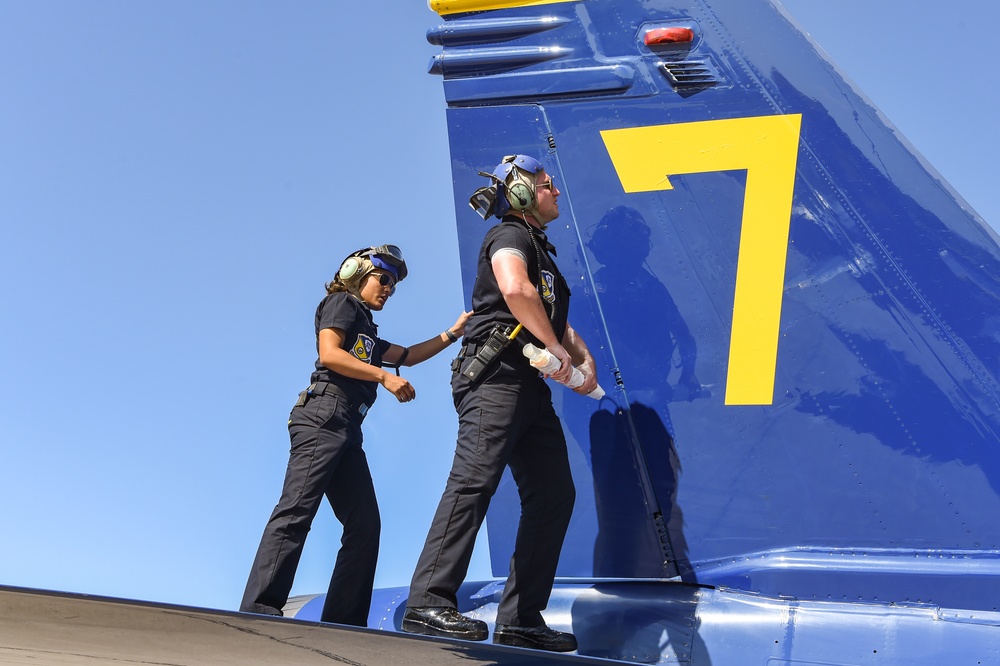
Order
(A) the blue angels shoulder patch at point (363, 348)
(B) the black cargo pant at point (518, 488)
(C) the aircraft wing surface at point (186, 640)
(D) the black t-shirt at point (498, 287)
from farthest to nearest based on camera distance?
(A) the blue angels shoulder patch at point (363, 348) → (D) the black t-shirt at point (498, 287) → (B) the black cargo pant at point (518, 488) → (C) the aircraft wing surface at point (186, 640)

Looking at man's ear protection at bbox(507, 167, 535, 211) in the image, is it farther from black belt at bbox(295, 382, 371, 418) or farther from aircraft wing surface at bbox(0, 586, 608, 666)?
aircraft wing surface at bbox(0, 586, 608, 666)

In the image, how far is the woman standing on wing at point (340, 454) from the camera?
12.3 feet

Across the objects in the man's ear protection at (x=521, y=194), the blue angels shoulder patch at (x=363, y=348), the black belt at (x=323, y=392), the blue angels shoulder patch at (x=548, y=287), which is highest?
the man's ear protection at (x=521, y=194)

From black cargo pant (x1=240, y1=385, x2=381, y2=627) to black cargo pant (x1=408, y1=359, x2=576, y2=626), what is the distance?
2.40 feet

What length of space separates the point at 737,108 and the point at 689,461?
132cm

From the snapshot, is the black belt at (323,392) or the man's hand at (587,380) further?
the black belt at (323,392)

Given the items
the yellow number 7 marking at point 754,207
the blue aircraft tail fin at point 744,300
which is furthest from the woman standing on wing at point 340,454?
the yellow number 7 marking at point 754,207

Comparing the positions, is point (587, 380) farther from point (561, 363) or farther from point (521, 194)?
point (521, 194)

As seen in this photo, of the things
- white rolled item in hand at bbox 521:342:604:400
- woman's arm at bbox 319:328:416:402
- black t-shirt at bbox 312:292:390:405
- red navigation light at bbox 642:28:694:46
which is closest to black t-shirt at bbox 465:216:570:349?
white rolled item in hand at bbox 521:342:604:400

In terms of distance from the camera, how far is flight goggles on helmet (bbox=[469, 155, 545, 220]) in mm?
3643

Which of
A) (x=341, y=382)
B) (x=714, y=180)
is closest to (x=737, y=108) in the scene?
(x=714, y=180)

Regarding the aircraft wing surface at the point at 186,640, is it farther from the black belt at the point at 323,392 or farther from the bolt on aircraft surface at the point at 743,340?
the black belt at the point at 323,392

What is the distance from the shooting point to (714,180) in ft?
11.6

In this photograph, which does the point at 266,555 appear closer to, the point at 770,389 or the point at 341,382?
the point at 341,382
